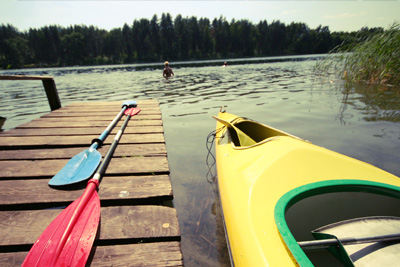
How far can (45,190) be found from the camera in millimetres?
2029

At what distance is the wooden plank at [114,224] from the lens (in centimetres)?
151

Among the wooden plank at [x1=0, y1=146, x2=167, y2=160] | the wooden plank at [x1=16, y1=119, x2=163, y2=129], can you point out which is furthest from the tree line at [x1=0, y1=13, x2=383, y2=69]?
the wooden plank at [x1=0, y1=146, x2=167, y2=160]

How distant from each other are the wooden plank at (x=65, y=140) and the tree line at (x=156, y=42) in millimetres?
75410

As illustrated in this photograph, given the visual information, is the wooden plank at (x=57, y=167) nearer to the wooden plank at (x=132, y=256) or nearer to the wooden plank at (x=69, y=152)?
the wooden plank at (x=69, y=152)

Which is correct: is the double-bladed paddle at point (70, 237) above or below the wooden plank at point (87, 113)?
above

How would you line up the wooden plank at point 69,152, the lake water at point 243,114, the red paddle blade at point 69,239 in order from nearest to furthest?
the red paddle blade at point 69,239 < the lake water at point 243,114 < the wooden plank at point 69,152

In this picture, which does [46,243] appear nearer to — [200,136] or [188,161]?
[188,161]

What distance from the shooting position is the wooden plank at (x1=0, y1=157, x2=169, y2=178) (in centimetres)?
233

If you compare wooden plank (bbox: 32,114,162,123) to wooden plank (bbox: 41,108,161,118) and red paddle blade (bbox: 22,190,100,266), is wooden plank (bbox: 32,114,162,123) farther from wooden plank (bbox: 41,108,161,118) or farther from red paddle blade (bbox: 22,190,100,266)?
red paddle blade (bbox: 22,190,100,266)

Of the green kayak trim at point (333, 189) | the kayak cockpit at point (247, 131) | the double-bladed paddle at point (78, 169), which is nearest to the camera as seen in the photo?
the green kayak trim at point (333, 189)

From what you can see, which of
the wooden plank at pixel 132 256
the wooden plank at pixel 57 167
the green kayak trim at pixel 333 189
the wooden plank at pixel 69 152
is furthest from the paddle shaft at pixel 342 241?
the wooden plank at pixel 69 152

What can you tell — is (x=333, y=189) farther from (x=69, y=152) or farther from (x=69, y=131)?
(x=69, y=131)

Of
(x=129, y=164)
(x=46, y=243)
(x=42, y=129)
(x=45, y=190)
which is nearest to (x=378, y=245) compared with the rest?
(x=46, y=243)

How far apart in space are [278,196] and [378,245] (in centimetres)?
66
